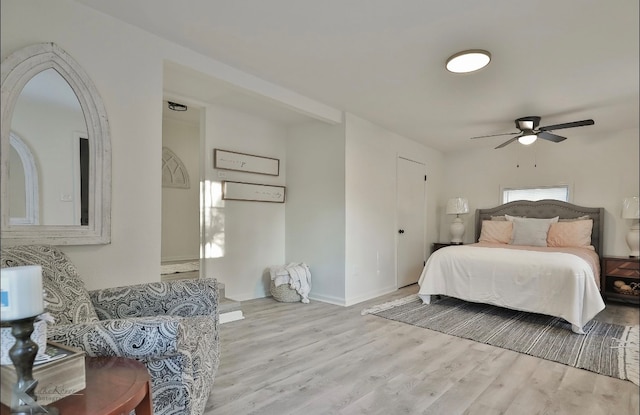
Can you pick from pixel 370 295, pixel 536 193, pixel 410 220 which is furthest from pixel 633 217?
pixel 370 295

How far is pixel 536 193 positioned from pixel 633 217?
52.2 inches

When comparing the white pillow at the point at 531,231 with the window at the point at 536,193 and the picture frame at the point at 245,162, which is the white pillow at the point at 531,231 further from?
the picture frame at the point at 245,162

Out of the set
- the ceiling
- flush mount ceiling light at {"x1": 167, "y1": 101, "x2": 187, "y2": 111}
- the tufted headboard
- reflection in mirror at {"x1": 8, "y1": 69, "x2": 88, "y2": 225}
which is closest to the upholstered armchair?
reflection in mirror at {"x1": 8, "y1": 69, "x2": 88, "y2": 225}

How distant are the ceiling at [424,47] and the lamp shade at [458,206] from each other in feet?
6.63

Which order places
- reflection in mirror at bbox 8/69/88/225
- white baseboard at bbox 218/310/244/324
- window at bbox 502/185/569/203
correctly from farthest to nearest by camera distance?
window at bbox 502/185/569/203 < white baseboard at bbox 218/310/244/324 < reflection in mirror at bbox 8/69/88/225

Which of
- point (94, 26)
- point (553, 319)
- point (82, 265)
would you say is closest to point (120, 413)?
point (82, 265)

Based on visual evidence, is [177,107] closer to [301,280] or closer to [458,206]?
[301,280]

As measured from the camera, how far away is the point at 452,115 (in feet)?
12.8

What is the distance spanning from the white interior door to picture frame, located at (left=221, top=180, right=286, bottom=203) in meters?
1.68

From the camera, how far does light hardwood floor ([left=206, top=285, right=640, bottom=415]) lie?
1.80 metres

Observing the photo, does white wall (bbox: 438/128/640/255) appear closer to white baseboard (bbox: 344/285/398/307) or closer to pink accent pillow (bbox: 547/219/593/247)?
pink accent pillow (bbox: 547/219/593/247)

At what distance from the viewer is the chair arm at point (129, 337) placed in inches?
43.9

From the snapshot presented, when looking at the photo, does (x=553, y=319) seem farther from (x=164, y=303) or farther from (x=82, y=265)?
(x=82, y=265)

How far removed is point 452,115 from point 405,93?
3.09 feet
